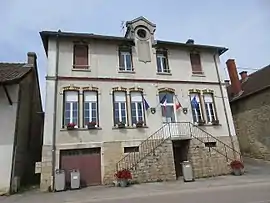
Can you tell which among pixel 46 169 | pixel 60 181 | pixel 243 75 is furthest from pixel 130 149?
pixel 243 75

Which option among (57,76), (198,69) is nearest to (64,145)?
(57,76)

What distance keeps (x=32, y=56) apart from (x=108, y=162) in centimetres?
836

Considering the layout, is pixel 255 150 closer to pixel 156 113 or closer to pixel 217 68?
pixel 217 68

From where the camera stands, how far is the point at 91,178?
1253 centimetres

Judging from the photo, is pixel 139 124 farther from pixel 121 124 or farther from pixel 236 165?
pixel 236 165

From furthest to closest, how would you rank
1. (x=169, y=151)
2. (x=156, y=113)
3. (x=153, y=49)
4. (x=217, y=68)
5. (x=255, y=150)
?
1. (x=255, y=150)
2. (x=217, y=68)
3. (x=153, y=49)
4. (x=156, y=113)
5. (x=169, y=151)

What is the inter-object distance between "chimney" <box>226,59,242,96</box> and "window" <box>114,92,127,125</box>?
12.2 metres

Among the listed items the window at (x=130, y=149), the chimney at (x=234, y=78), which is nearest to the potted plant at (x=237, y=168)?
the window at (x=130, y=149)

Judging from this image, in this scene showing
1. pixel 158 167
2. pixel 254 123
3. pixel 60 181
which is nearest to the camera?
pixel 60 181

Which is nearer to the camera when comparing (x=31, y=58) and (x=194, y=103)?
(x=31, y=58)

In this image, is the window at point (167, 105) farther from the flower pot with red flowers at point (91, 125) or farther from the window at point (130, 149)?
the flower pot with red flowers at point (91, 125)

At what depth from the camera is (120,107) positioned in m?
14.2

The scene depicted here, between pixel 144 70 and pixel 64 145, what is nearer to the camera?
pixel 64 145

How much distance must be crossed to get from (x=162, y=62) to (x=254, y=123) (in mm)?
9390
